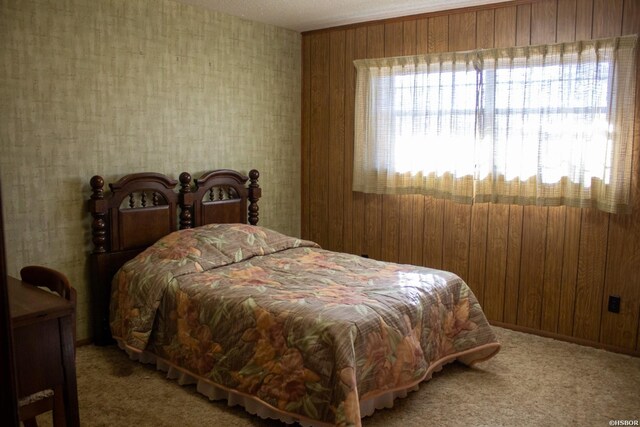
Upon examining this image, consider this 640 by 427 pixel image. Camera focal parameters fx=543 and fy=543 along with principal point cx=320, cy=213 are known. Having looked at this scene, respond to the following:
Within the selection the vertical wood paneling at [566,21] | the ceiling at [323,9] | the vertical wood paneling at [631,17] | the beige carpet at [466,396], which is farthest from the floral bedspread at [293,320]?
the vertical wood paneling at [631,17]

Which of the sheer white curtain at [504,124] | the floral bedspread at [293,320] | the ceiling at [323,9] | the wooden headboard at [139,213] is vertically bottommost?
the floral bedspread at [293,320]

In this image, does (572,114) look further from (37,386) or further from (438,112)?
(37,386)

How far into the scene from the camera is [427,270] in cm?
340

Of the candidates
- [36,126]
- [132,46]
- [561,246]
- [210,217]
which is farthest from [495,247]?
[36,126]

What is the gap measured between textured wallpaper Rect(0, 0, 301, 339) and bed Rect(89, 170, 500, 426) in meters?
0.17

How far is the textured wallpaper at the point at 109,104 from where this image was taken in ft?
10.3

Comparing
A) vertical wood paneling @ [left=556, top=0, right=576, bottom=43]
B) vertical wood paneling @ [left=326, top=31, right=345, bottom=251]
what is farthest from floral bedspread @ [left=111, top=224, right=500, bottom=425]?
vertical wood paneling @ [left=556, top=0, right=576, bottom=43]

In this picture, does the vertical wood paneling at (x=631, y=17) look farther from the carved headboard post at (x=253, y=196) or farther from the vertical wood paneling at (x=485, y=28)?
the carved headboard post at (x=253, y=196)

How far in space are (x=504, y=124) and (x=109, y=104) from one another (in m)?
2.67

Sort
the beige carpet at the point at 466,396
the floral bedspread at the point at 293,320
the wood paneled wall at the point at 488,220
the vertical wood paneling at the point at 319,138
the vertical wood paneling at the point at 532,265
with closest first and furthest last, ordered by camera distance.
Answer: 1. the floral bedspread at the point at 293,320
2. the beige carpet at the point at 466,396
3. the wood paneled wall at the point at 488,220
4. the vertical wood paneling at the point at 532,265
5. the vertical wood paneling at the point at 319,138

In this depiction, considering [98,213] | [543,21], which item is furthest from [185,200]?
[543,21]

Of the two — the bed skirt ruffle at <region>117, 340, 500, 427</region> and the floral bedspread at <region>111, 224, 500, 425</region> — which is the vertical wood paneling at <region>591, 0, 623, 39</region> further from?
the bed skirt ruffle at <region>117, 340, 500, 427</region>

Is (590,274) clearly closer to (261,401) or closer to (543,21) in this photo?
(543,21)

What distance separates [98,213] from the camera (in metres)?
3.40
